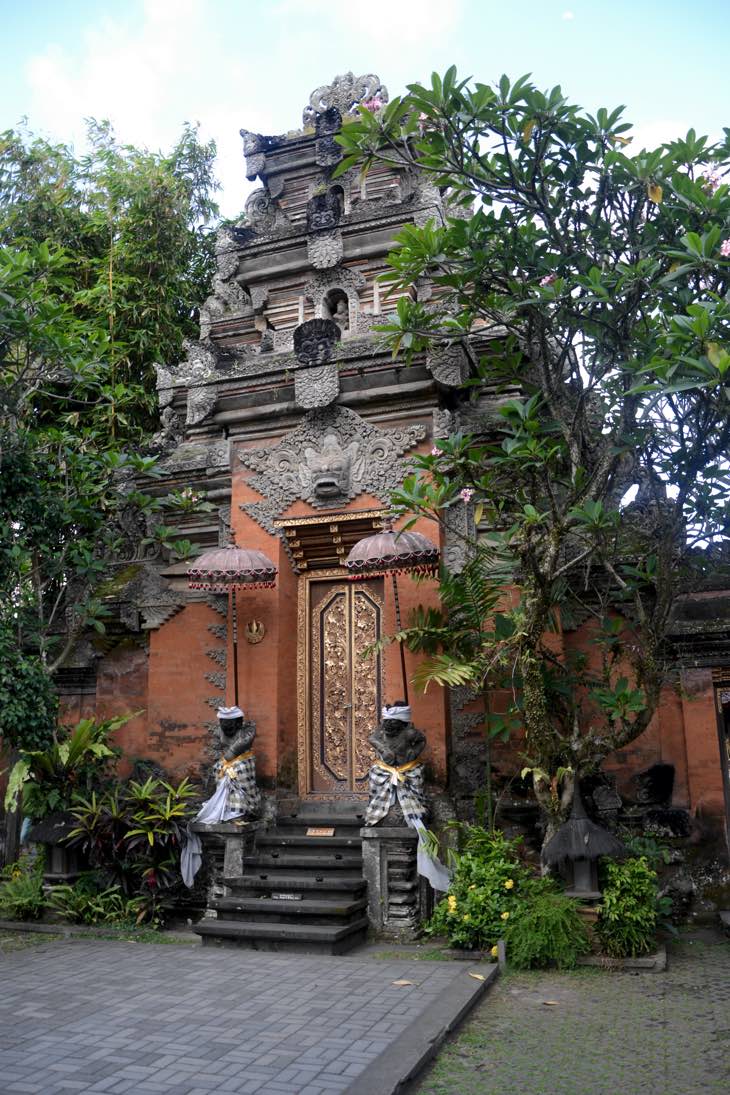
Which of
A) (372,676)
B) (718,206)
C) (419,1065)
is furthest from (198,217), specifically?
(419,1065)

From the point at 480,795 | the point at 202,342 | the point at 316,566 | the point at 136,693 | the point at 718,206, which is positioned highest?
the point at 202,342

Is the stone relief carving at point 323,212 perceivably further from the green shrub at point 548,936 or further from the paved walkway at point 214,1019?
the paved walkway at point 214,1019

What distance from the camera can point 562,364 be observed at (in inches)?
320

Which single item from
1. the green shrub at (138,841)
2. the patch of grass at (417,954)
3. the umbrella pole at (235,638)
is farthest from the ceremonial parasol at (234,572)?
the patch of grass at (417,954)

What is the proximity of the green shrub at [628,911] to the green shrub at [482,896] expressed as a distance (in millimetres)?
630

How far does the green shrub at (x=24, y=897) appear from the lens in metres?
8.87

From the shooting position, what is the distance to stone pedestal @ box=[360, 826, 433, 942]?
7.93m

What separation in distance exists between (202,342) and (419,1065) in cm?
841

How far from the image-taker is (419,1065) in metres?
4.88

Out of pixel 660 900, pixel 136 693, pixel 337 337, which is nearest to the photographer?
pixel 660 900

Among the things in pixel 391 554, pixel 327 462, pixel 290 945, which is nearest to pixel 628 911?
pixel 290 945

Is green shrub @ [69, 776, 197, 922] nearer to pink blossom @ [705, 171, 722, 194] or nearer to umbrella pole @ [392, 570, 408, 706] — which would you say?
umbrella pole @ [392, 570, 408, 706]

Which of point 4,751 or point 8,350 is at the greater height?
point 8,350

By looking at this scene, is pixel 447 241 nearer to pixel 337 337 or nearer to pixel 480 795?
pixel 337 337
